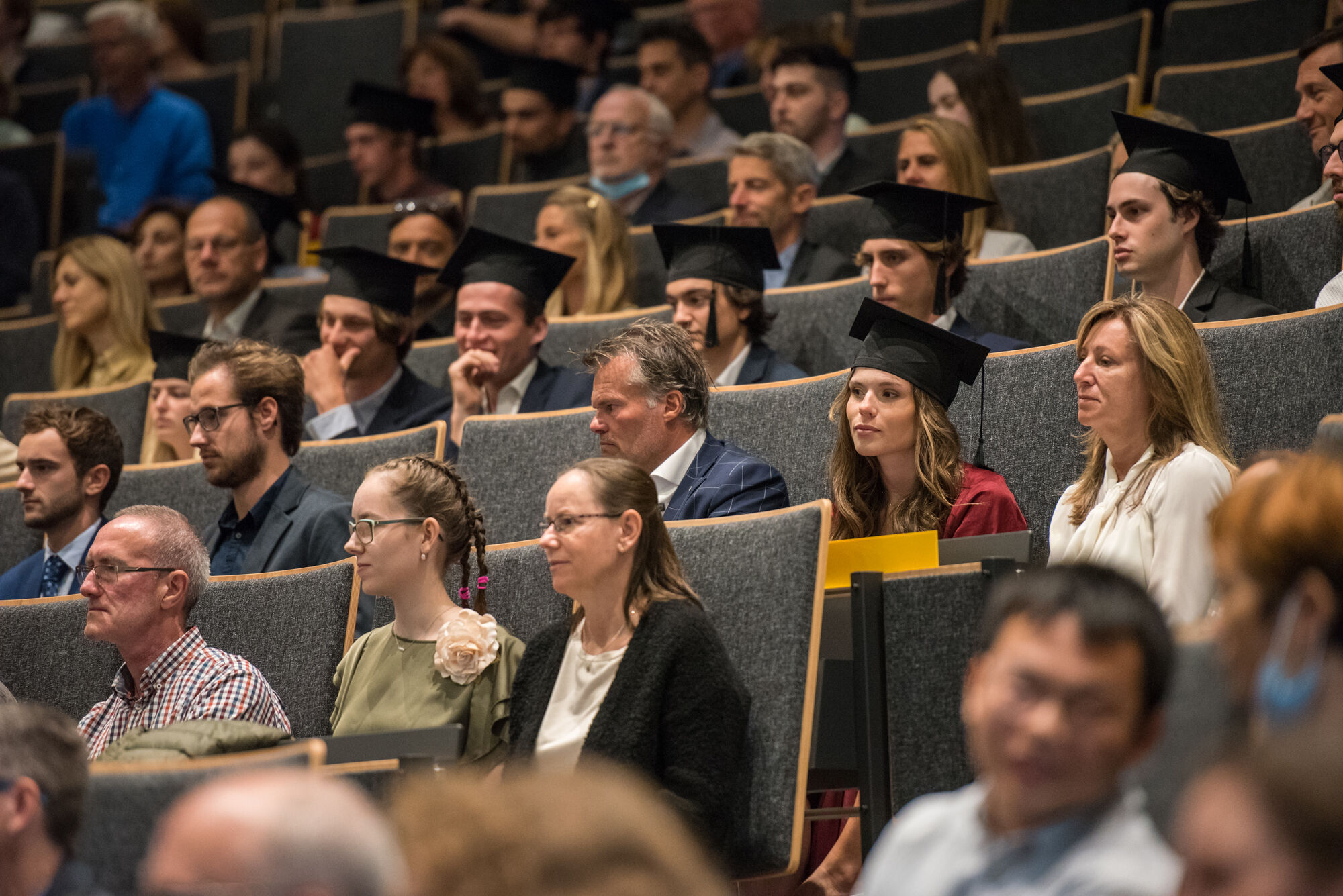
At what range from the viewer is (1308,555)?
144cm

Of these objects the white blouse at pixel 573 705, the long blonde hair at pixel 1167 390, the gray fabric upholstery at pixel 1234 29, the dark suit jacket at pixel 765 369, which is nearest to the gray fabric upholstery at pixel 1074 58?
the gray fabric upholstery at pixel 1234 29

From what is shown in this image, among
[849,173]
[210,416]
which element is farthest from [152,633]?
[849,173]

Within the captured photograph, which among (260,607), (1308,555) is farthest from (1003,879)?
(260,607)

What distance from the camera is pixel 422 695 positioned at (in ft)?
9.11

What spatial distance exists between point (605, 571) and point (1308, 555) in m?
1.32

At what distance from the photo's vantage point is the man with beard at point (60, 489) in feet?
12.6

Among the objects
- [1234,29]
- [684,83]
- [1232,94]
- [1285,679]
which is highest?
[1234,29]

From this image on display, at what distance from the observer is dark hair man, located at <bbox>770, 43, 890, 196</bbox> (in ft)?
17.5

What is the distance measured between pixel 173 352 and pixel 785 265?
1926 millimetres

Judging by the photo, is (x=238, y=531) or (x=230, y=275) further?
(x=230, y=275)

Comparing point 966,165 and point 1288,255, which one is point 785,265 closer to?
point 966,165

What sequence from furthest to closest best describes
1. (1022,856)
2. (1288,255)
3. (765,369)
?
(765,369) → (1288,255) → (1022,856)

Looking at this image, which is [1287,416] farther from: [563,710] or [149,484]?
[149,484]

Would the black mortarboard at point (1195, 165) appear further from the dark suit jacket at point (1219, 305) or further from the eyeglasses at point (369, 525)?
the eyeglasses at point (369, 525)
